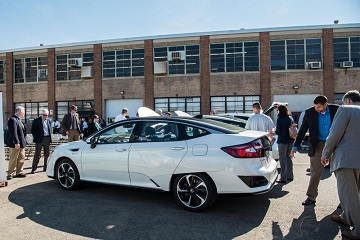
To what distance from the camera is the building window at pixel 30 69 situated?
2500 cm

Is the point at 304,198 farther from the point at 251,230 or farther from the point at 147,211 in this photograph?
the point at 147,211

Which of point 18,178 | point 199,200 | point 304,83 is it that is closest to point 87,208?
point 199,200

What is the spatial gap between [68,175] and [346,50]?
69.9 feet

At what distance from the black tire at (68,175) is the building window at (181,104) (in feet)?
54.0

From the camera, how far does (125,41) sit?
75.3 feet

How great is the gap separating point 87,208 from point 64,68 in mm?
22507

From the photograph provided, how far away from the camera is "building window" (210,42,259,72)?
21.2m

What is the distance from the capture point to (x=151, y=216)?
14.1 ft

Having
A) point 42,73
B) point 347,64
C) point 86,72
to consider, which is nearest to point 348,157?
point 347,64

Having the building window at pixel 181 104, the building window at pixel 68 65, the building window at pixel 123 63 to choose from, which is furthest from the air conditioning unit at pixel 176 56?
the building window at pixel 68 65

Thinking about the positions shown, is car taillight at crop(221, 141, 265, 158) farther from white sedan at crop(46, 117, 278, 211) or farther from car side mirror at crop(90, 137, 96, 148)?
car side mirror at crop(90, 137, 96, 148)

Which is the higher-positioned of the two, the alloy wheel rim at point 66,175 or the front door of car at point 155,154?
the front door of car at point 155,154

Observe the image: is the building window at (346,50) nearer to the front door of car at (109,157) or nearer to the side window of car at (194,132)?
the side window of car at (194,132)

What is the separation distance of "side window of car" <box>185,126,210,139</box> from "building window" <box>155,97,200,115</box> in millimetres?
17272
